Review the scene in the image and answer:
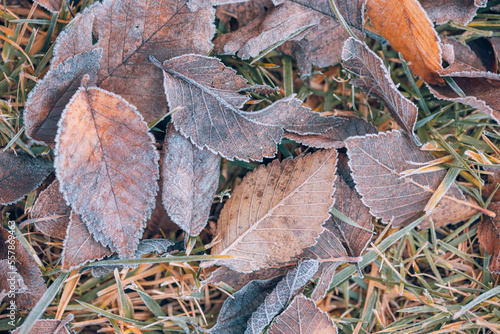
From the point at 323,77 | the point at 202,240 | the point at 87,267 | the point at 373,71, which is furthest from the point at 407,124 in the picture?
the point at 87,267

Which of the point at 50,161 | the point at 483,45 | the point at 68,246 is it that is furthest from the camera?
the point at 483,45

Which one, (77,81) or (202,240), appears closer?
(77,81)

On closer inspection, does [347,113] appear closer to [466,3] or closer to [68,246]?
[466,3]

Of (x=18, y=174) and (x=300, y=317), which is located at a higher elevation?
(x=18, y=174)

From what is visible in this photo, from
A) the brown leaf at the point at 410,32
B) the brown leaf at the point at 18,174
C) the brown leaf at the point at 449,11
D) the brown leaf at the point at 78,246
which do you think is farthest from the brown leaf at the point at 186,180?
the brown leaf at the point at 449,11

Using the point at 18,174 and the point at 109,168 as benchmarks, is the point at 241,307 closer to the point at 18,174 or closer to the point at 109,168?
the point at 109,168

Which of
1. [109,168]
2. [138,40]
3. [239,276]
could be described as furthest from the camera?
[239,276]

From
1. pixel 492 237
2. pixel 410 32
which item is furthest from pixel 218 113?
pixel 492 237

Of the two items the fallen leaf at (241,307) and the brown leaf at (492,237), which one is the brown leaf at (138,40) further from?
the brown leaf at (492,237)
